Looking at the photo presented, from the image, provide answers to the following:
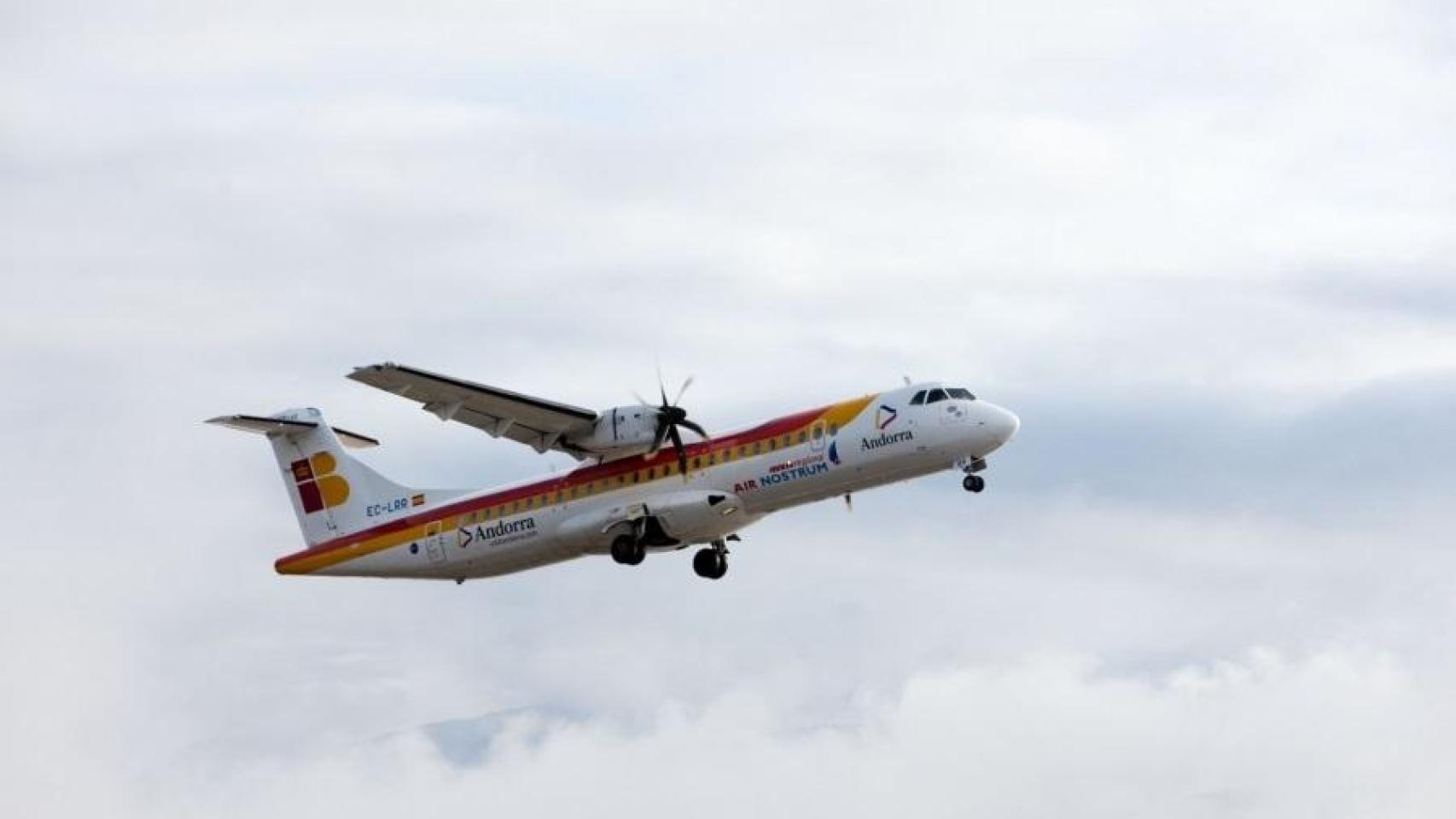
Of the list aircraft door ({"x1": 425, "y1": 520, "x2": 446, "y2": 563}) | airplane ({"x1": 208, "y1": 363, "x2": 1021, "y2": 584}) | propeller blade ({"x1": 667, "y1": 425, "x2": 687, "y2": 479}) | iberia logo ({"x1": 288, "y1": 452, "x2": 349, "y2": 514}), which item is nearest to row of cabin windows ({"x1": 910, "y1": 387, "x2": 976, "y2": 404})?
airplane ({"x1": 208, "y1": 363, "x2": 1021, "y2": 584})

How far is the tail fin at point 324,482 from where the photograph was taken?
160 ft

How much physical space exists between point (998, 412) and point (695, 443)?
686cm

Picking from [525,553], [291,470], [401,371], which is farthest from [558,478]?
[291,470]

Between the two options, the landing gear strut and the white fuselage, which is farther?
the landing gear strut

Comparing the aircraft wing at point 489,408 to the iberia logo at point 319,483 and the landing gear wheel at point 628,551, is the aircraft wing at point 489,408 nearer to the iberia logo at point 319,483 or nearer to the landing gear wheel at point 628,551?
the landing gear wheel at point 628,551

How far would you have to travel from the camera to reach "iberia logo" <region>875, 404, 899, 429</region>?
43125 millimetres

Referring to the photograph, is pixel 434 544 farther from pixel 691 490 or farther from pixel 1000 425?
pixel 1000 425

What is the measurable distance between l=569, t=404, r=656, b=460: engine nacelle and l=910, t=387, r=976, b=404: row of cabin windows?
5925mm

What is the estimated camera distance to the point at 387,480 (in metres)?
49.3

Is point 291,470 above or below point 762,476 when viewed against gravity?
above

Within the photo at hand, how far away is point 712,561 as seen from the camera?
47188 millimetres

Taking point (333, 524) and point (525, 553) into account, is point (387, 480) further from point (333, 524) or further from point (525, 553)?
→ point (525, 553)

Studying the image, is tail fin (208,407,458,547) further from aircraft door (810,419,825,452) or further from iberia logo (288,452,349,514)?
aircraft door (810,419,825,452)

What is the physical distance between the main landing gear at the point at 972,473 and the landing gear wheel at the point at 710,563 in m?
7.02
